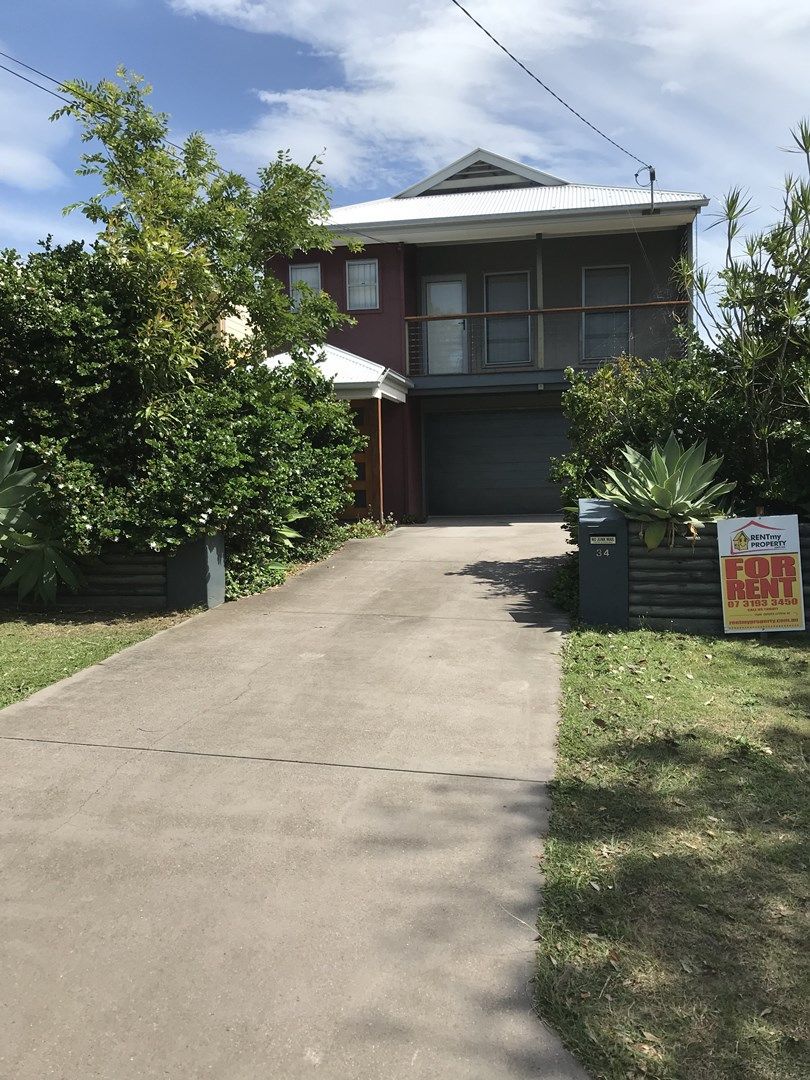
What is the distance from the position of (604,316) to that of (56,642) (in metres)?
12.8

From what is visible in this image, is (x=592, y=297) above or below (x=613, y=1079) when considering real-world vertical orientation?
above

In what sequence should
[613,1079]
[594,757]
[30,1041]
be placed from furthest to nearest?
[594,757]
[30,1041]
[613,1079]

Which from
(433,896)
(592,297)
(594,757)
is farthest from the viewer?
(592,297)

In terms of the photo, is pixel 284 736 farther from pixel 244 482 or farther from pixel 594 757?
pixel 244 482

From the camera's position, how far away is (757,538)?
276 inches

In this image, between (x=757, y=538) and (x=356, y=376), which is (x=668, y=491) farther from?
(x=356, y=376)

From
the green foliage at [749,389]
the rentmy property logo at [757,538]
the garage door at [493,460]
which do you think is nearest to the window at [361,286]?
the garage door at [493,460]

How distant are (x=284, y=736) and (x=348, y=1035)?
254cm

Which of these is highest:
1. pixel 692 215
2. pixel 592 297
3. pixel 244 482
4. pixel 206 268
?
pixel 692 215

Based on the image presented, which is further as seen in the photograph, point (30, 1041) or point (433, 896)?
point (433, 896)

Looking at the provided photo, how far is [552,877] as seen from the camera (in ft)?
11.2

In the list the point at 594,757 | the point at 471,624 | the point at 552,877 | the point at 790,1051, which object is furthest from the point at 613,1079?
the point at 471,624

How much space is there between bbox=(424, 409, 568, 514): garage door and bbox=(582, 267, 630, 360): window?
1.59 meters

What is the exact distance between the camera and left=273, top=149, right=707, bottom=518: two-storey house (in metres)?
15.7
